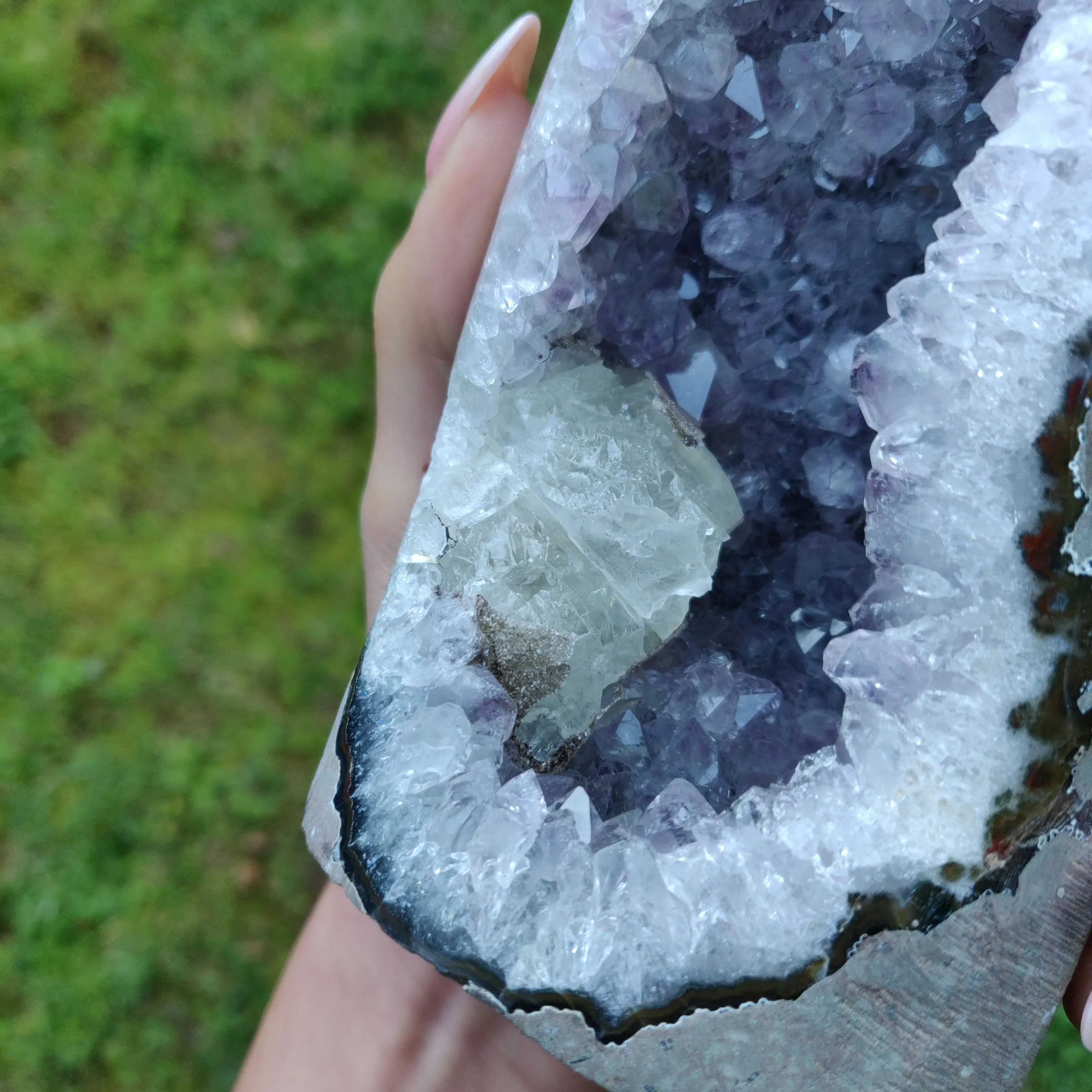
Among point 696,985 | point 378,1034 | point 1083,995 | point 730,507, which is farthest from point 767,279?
point 378,1034

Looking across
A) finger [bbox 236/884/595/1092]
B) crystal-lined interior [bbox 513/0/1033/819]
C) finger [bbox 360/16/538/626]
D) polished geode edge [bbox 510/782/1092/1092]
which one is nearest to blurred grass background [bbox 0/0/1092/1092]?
finger [bbox 236/884/595/1092]

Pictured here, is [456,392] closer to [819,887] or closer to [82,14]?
[819,887]

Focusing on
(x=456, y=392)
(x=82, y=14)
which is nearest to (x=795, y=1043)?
(x=456, y=392)

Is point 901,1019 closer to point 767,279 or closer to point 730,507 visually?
point 730,507

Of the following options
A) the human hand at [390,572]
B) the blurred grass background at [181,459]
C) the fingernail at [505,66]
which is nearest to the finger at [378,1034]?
the human hand at [390,572]

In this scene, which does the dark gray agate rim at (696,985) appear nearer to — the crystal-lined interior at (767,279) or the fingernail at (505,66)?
the crystal-lined interior at (767,279)

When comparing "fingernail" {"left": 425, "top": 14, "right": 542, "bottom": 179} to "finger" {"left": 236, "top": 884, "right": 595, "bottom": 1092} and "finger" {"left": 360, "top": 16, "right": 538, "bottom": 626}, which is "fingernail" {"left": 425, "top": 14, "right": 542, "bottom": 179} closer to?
"finger" {"left": 360, "top": 16, "right": 538, "bottom": 626}
